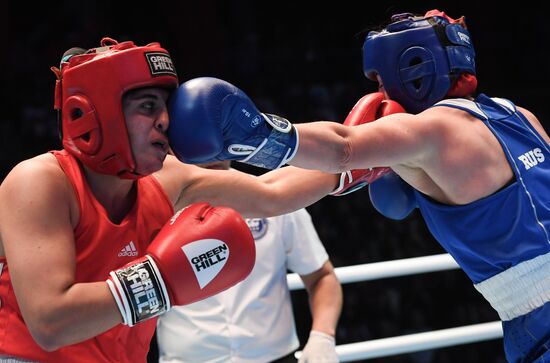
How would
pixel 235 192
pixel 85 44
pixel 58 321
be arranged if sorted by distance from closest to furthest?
pixel 58 321
pixel 235 192
pixel 85 44

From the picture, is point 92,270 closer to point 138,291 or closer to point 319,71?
point 138,291

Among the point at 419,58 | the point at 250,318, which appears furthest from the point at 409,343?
the point at 419,58

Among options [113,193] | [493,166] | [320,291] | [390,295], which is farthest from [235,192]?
[390,295]

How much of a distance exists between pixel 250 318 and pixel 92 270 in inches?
49.3

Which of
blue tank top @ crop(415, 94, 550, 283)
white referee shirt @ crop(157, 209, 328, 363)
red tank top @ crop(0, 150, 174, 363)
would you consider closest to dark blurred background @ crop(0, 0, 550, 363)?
white referee shirt @ crop(157, 209, 328, 363)

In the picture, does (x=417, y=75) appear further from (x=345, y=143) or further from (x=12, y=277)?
(x=12, y=277)

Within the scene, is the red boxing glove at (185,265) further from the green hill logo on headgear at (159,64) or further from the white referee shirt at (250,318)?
the white referee shirt at (250,318)

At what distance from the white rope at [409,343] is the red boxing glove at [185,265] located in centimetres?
142

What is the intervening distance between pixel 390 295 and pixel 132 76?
4.01 metres

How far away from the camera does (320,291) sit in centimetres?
323

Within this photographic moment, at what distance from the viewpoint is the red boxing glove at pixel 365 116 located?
226 cm

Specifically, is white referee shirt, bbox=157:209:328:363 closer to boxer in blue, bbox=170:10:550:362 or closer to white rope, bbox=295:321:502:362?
white rope, bbox=295:321:502:362

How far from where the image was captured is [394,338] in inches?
131

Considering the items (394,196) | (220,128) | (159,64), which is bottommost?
(394,196)
